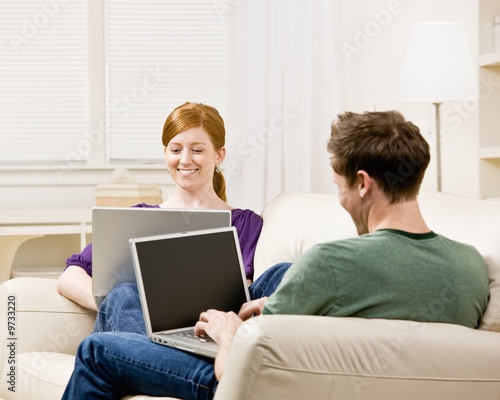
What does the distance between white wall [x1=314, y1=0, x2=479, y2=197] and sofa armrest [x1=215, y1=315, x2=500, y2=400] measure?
2285mm

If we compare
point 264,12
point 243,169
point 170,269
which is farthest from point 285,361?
point 264,12

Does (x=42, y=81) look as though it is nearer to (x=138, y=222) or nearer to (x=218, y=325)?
(x=138, y=222)

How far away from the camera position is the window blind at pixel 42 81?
3.42m

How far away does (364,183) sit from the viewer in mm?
1354

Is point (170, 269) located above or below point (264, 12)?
below

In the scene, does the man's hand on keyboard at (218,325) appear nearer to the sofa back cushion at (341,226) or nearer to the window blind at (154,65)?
the sofa back cushion at (341,226)

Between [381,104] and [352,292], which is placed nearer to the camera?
[352,292]

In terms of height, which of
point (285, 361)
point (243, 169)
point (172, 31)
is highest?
point (172, 31)

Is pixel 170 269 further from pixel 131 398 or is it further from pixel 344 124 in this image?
pixel 344 124

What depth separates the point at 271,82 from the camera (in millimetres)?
3352

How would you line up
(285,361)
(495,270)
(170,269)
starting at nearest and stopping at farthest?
(285,361) → (495,270) → (170,269)

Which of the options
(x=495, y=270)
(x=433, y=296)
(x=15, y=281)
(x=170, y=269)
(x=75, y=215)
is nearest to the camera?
(x=433, y=296)

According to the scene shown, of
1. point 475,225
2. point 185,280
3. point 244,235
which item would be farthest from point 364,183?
point 244,235

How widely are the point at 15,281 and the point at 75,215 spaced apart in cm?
124
